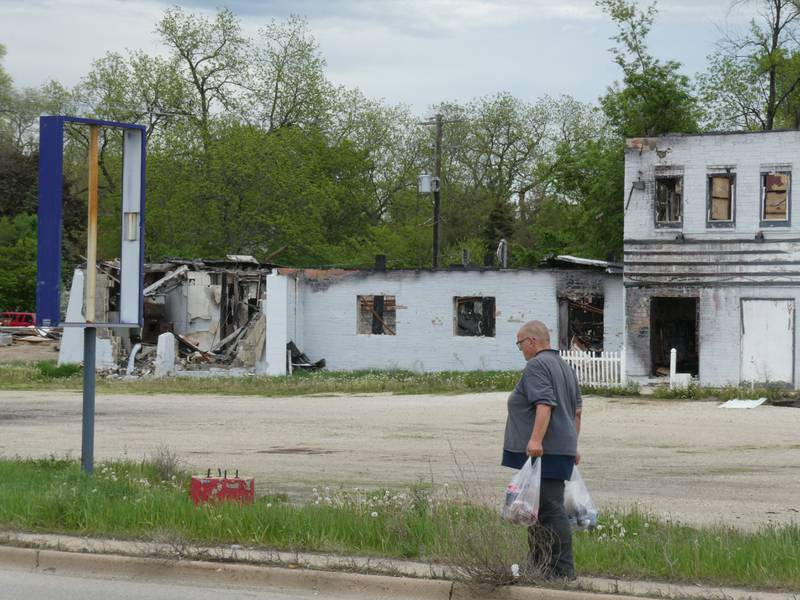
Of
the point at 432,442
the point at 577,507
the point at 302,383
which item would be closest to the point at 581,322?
the point at 302,383

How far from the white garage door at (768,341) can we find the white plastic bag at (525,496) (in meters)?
24.7

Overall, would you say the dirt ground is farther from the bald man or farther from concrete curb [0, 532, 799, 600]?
the bald man

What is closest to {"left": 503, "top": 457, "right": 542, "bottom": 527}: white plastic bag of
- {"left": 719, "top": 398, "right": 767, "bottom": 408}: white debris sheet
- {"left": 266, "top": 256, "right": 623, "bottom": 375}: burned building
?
{"left": 719, "top": 398, "right": 767, "bottom": 408}: white debris sheet

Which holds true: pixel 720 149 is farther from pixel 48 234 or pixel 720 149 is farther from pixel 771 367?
pixel 48 234

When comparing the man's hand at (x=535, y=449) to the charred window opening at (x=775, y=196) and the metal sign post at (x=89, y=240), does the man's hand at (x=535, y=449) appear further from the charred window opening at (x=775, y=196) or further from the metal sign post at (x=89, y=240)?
the charred window opening at (x=775, y=196)

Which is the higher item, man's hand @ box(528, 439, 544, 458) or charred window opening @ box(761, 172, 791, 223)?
charred window opening @ box(761, 172, 791, 223)

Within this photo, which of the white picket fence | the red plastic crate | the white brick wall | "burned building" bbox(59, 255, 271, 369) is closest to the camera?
the red plastic crate

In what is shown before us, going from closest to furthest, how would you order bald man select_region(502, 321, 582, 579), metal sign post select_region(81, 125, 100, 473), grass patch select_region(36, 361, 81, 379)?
bald man select_region(502, 321, 582, 579) < metal sign post select_region(81, 125, 100, 473) < grass patch select_region(36, 361, 81, 379)

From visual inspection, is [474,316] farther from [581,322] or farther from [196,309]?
[196,309]

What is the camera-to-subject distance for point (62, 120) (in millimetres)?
11867

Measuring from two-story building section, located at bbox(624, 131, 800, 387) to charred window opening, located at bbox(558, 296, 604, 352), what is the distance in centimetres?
278

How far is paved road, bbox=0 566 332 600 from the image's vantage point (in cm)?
863

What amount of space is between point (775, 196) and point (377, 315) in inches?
502

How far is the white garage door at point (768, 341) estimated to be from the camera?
3136 cm
